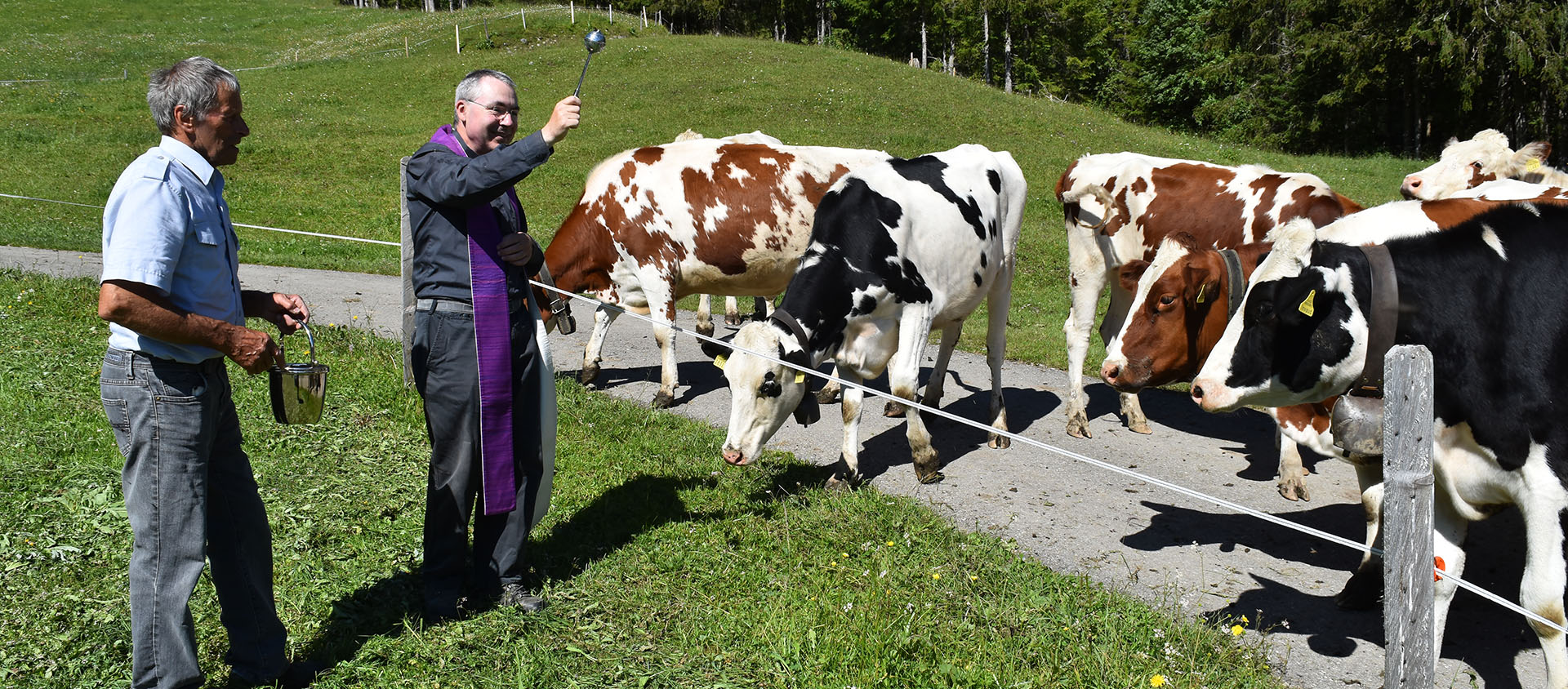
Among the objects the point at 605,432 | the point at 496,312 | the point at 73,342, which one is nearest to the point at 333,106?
the point at 73,342

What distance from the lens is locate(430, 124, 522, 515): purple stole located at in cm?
432

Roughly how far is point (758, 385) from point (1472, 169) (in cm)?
686

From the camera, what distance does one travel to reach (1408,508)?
2967 mm

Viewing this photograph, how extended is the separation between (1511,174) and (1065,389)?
417cm

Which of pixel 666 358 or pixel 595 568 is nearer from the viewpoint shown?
pixel 595 568

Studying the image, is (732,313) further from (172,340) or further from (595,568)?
(172,340)

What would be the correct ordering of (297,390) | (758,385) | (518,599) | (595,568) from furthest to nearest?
1. (758,385)
2. (595,568)
3. (518,599)
4. (297,390)

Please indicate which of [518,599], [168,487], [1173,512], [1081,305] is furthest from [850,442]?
[168,487]

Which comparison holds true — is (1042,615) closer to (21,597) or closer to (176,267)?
(176,267)

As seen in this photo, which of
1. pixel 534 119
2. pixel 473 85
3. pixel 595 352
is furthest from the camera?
pixel 534 119

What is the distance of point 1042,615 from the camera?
4641 millimetres

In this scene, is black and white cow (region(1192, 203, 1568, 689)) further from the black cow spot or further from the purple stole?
the black cow spot

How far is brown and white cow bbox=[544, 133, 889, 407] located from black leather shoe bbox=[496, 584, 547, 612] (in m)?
3.97

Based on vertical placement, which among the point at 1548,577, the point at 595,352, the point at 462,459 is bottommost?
the point at 595,352
